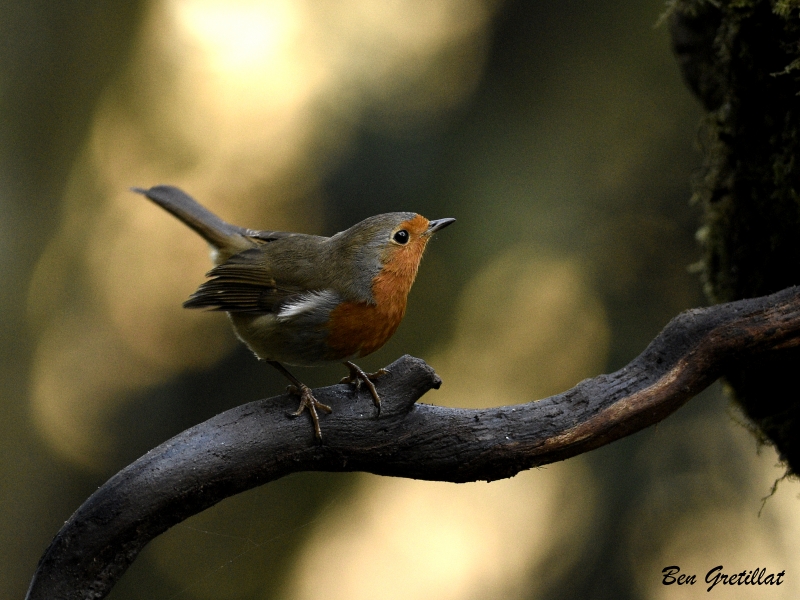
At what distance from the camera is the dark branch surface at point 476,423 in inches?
96.0

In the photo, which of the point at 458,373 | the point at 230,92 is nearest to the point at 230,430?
the point at 458,373

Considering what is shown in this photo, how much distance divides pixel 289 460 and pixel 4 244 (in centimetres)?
456

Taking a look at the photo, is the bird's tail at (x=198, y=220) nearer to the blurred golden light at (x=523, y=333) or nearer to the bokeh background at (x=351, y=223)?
the bokeh background at (x=351, y=223)

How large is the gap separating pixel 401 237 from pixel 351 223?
246cm

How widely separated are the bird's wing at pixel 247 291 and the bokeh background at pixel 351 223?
7.35ft

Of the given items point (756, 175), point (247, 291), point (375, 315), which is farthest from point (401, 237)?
point (756, 175)

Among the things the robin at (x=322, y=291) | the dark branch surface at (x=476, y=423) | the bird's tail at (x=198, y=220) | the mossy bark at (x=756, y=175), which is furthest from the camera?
the bird's tail at (x=198, y=220)

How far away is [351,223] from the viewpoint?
18.5 feet

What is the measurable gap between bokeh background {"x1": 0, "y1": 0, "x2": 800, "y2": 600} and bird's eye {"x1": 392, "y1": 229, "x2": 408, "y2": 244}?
2277 mm

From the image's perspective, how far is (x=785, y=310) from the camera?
2553mm

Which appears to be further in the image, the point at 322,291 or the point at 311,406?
the point at 322,291

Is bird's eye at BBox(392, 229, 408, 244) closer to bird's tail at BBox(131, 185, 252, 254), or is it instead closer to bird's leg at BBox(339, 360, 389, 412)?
bird's leg at BBox(339, 360, 389, 412)
